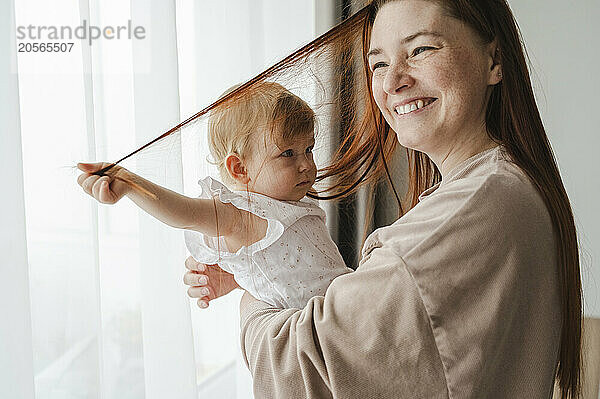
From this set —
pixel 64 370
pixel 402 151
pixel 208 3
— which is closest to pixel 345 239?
pixel 402 151

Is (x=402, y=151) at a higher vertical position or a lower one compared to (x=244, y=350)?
higher

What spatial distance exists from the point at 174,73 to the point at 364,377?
0.63m

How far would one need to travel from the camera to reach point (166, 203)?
82 cm

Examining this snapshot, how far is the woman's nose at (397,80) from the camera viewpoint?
86 centimetres

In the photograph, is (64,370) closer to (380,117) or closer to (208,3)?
(380,117)

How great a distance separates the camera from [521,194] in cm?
81

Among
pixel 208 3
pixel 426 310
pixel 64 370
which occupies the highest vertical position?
pixel 208 3

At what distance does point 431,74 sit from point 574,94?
1746mm

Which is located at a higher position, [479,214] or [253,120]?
[253,120]

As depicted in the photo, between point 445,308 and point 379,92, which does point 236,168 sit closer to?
point 379,92

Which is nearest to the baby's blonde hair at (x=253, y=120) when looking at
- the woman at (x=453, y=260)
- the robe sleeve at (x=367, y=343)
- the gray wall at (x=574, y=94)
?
the woman at (x=453, y=260)

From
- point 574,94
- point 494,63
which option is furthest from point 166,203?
point 574,94

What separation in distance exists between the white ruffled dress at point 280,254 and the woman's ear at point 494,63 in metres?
0.33

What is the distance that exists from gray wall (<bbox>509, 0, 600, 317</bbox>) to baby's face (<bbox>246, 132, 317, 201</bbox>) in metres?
1.62
